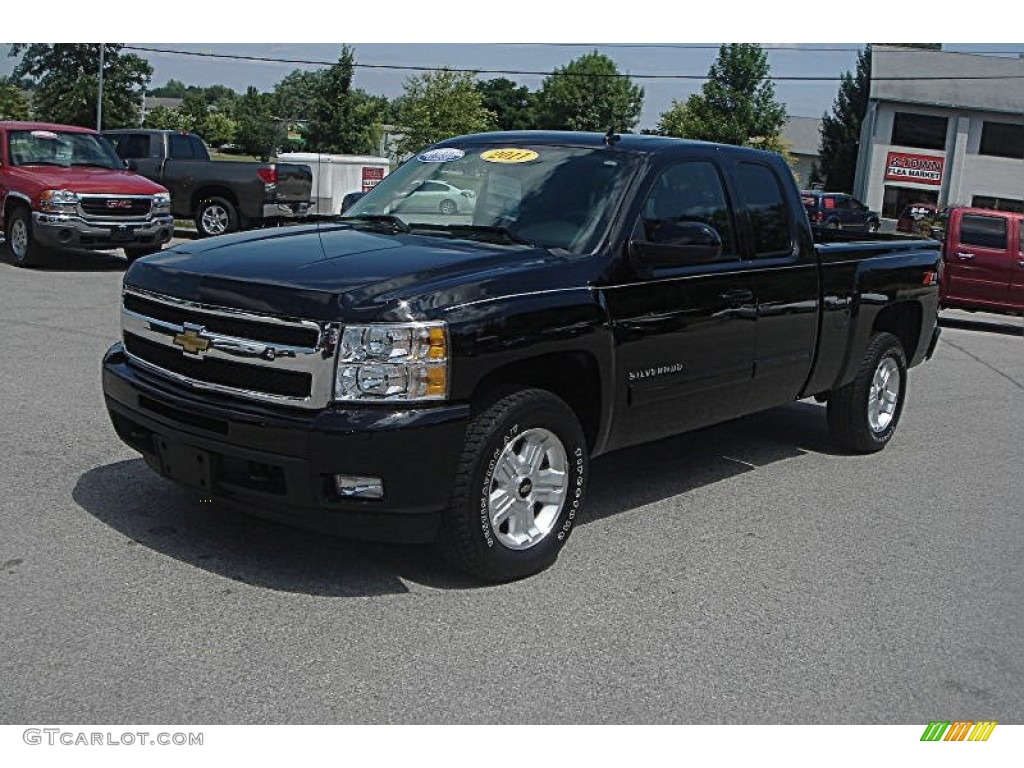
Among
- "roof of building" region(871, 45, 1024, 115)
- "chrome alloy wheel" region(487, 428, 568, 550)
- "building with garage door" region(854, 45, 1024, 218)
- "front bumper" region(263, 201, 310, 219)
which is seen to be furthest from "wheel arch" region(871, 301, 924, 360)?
"roof of building" region(871, 45, 1024, 115)

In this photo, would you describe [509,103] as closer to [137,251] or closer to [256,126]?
[256,126]

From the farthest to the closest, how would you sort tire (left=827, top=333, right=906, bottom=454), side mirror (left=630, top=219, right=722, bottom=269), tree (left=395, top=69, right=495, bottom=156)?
tree (left=395, top=69, right=495, bottom=156)
tire (left=827, top=333, right=906, bottom=454)
side mirror (left=630, top=219, right=722, bottom=269)

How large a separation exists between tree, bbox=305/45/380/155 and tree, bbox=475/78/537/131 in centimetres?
3607

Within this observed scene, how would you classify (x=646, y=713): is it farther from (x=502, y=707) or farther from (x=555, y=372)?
(x=555, y=372)

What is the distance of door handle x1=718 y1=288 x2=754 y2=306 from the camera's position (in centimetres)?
592

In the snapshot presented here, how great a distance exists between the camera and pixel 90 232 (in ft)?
50.2

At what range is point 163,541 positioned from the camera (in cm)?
508

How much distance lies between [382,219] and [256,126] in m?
87.6

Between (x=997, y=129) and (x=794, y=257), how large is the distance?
46440mm

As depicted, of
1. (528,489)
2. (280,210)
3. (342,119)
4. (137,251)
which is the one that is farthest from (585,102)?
(528,489)

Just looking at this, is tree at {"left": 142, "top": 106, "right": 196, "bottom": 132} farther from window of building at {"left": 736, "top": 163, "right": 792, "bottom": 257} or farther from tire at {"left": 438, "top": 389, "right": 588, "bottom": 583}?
tire at {"left": 438, "top": 389, "right": 588, "bottom": 583}

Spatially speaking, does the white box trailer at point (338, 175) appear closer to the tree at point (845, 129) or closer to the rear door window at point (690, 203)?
the rear door window at point (690, 203)

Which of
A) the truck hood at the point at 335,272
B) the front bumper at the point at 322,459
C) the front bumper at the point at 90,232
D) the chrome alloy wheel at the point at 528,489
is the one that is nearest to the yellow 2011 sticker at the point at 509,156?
the truck hood at the point at 335,272

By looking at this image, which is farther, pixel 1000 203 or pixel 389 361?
pixel 1000 203
